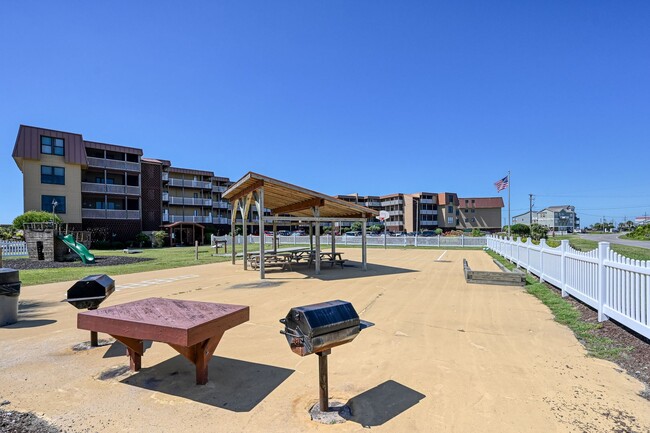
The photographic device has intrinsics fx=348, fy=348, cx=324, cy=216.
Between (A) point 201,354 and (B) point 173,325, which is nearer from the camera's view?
(B) point 173,325

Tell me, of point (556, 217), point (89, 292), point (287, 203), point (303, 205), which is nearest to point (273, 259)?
point (303, 205)

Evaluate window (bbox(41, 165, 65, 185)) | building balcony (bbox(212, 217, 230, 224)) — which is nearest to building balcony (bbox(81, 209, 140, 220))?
window (bbox(41, 165, 65, 185))

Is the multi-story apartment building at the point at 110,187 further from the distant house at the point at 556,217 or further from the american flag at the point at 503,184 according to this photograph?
the distant house at the point at 556,217

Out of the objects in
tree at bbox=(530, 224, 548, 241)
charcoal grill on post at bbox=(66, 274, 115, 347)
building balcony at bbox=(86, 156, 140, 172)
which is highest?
building balcony at bbox=(86, 156, 140, 172)

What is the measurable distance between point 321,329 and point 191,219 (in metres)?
50.2

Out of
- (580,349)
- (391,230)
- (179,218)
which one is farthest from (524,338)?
(391,230)

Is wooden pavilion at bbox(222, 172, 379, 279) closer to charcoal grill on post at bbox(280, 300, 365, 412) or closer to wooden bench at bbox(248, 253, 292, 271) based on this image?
wooden bench at bbox(248, 253, 292, 271)

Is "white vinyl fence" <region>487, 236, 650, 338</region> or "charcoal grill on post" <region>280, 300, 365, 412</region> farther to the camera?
"white vinyl fence" <region>487, 236, 650, 338</region>

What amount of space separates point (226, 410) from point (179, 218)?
163 ft

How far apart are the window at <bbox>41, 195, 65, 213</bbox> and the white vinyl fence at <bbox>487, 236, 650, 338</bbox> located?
128ft

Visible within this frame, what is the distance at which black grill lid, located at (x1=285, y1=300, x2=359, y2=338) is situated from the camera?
9.12ft

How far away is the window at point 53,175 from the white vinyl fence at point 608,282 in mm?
39550

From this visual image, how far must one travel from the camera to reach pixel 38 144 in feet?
104

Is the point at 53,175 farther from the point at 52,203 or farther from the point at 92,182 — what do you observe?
the point at 92,182
